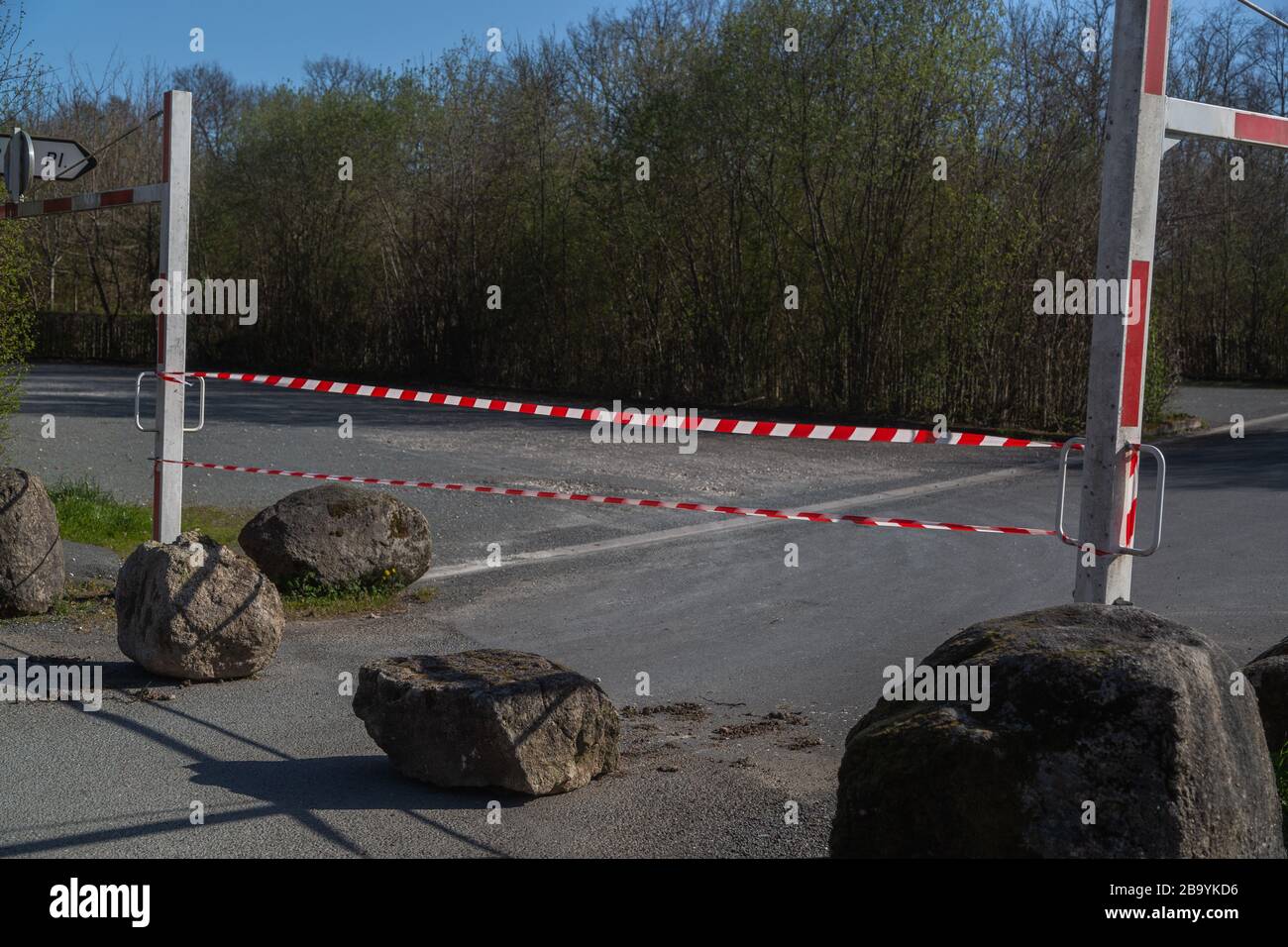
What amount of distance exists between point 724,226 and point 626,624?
18.3m

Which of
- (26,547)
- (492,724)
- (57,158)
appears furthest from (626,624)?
(57,158)

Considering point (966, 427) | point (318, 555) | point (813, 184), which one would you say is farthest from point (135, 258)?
point (318, 555)

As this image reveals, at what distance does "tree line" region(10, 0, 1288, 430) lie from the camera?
75.5ft

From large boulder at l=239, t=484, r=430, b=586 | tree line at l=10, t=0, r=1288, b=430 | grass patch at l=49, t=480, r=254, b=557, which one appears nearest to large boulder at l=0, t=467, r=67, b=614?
large boulder at l=239, t=484, r=430, b=586

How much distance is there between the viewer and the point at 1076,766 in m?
3.77

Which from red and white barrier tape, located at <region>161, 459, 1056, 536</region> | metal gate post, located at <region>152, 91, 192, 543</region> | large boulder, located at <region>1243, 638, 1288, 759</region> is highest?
metal gate post, located at <region>152, 91, 192, 543</region>

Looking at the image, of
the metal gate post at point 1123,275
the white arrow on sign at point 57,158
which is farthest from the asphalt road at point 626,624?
the white arrow on sign at point 57,158

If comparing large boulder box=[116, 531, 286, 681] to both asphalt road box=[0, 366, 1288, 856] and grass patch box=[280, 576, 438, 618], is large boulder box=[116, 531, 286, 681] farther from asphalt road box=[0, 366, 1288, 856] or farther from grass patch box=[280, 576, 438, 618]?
grass patch box=[280, 576, 438, 618]

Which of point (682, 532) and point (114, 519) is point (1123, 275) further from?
point (114, 519)

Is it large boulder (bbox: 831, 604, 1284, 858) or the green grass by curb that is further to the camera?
the green grass by curb

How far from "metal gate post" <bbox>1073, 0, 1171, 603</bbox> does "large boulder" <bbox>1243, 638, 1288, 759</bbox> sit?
69cm

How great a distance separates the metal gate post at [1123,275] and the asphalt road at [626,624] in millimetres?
1609

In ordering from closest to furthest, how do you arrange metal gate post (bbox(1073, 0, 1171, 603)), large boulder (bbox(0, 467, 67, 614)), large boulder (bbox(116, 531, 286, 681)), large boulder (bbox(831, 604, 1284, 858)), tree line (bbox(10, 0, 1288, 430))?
large boulder (bbox(831, 604, 1284, 858)) → metal gate post (bbox(1073, 0, 1171, 603)) → large boulder (bbox(116, 531, 286, 681)) → large boulder (bbox(0, 467, 67, 614)) → tree line (bbox(10, 0, 1288, 430))

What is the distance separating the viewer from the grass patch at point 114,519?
11086mm
